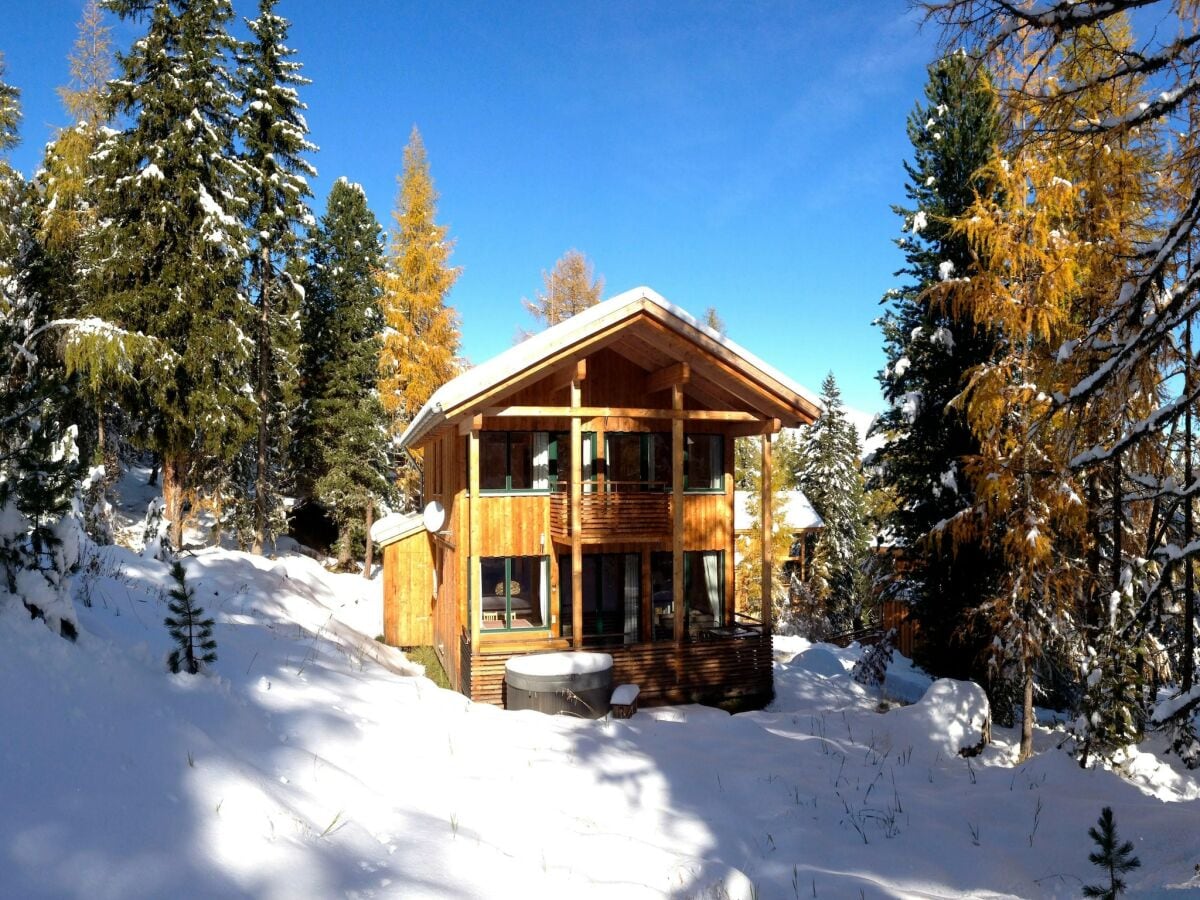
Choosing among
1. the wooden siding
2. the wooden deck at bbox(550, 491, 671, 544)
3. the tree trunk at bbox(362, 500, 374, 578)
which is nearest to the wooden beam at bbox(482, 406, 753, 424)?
the wooden deck at bbox(550, 491, 671, 544)

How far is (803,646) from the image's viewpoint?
22.7 meters

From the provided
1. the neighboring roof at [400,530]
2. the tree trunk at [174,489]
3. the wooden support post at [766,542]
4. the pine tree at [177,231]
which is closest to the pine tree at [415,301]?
the pine tree at [177,231]

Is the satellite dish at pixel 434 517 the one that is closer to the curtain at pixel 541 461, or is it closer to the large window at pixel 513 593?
the large window at pixel 513 593

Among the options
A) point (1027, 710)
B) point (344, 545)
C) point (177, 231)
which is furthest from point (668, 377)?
point (344, 545)

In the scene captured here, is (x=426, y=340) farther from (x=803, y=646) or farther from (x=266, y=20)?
(x=803, y=646)

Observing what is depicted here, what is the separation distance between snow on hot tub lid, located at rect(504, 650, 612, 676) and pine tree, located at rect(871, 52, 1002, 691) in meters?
6.77

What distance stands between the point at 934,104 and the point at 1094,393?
13940 millimetres

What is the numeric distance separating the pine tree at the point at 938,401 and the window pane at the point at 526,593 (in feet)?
25.3

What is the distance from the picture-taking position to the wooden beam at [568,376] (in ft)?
43.0

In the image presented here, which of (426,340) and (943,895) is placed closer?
(943,895)

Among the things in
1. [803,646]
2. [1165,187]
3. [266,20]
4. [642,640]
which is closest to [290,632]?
[642,640]

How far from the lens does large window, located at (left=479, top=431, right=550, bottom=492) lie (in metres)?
14.3

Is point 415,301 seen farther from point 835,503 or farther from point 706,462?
point 835,503

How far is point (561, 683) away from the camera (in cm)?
1141
